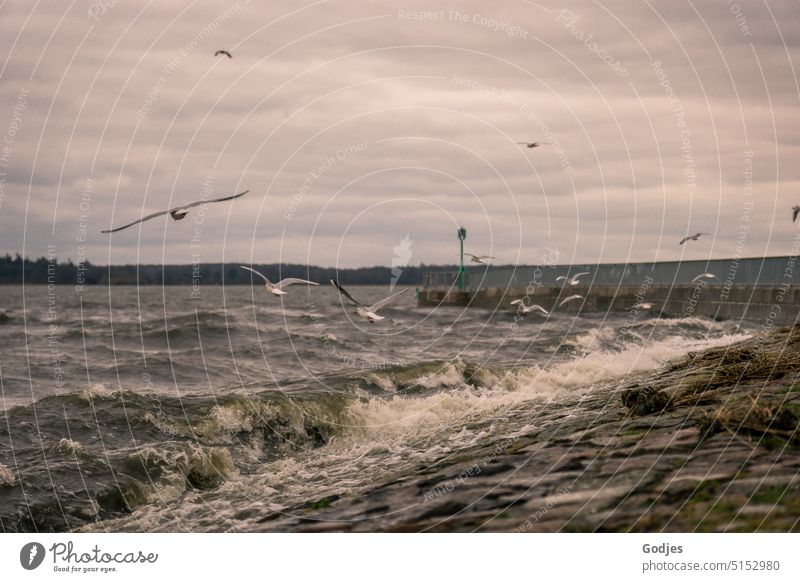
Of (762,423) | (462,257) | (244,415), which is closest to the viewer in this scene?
(762,423)

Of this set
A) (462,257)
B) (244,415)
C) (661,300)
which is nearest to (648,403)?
(244,415)

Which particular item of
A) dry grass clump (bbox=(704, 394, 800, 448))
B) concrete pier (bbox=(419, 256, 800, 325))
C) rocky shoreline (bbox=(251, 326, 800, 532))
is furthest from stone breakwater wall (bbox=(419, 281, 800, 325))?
dry grass clump (bbox=(704, 394, 800, 448))

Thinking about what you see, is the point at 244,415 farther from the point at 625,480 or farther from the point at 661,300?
the point at 661,300

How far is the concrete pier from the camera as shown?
4012 centimetres

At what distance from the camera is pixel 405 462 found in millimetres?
12484

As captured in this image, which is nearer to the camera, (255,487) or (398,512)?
(398,512)

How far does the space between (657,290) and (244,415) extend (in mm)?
40849

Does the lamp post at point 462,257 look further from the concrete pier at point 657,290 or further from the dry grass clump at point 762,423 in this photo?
the dry grass clump at point 762,423

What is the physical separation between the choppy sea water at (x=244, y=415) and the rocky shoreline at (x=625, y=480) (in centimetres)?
115

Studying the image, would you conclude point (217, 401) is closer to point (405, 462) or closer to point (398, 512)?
point (405, 462)

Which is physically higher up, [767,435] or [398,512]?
[767,435]

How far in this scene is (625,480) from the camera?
9023mm
